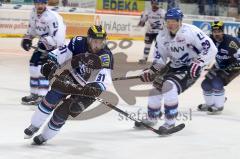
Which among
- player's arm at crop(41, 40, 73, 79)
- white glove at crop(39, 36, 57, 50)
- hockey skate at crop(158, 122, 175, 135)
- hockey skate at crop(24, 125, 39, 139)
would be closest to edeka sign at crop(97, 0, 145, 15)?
white glove at crop(39, 36, 57, 50)

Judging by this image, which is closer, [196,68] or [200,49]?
[196,68]

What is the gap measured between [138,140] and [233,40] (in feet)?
7.33

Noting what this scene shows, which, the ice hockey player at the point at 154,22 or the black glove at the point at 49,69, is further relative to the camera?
the ice hockey player at the point at 154,22

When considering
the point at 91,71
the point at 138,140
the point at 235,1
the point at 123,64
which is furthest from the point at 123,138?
the point at 235,1

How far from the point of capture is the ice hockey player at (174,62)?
18.2 feet

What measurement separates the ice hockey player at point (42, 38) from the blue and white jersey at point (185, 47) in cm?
159

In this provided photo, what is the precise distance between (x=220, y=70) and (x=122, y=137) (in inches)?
83.8

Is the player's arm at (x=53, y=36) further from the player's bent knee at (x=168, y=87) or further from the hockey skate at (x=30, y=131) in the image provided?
the hockey skate at (x=30, y=131)

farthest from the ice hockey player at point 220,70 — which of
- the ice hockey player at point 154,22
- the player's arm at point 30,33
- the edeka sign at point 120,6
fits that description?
the edeka sign at point 120,6

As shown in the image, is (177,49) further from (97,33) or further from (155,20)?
(155,20)

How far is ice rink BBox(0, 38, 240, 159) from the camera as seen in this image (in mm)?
4770

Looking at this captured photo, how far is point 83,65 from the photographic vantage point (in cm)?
509

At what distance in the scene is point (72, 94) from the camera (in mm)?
4887

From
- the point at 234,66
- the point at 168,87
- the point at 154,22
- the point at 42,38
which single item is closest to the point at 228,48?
the point at 234,66
